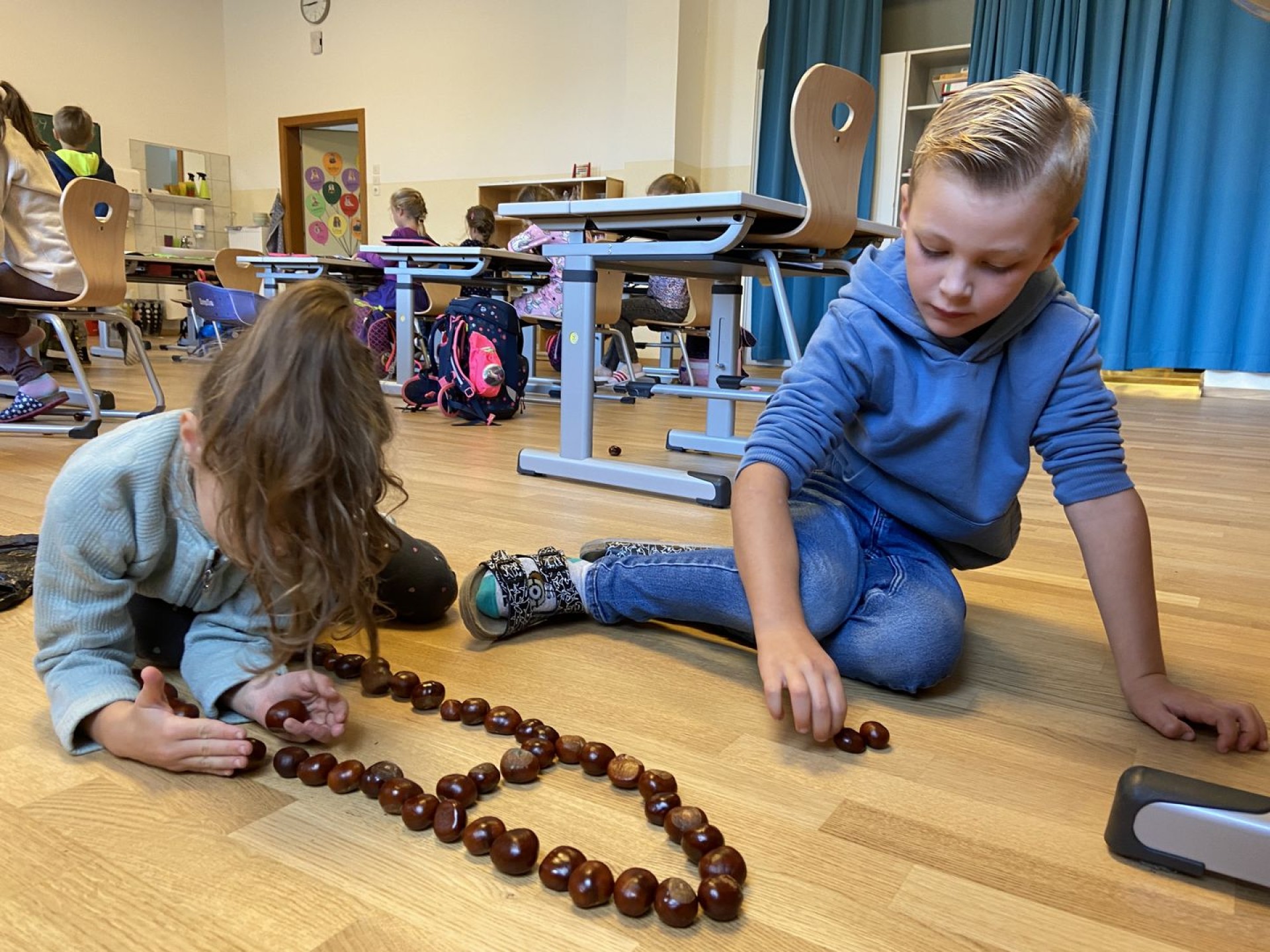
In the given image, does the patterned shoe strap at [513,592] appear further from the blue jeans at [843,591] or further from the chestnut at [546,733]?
the chestnut at [546,733]

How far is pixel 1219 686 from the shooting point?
3.53ft

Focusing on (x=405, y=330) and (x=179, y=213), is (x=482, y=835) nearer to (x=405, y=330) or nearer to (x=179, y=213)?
(x=405, y=330)

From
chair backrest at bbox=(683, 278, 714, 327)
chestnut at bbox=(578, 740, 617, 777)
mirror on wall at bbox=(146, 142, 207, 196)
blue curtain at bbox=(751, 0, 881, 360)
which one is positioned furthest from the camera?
mirror on wall at bbox=(146, 142, 207, 196)

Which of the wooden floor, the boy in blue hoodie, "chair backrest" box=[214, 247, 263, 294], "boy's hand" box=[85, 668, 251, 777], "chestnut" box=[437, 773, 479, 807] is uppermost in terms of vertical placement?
"chair backrest" box=[214, 247, 263, 294]

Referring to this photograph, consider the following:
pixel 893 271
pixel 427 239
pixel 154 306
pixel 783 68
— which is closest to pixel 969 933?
pixel 893 271

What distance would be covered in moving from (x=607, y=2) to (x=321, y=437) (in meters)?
7.07

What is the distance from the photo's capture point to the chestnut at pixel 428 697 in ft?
3.09

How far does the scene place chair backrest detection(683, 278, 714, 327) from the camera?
4250 mm

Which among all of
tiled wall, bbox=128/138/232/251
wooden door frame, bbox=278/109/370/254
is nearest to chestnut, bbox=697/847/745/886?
wooden door frame, bbox=278/109/370/254

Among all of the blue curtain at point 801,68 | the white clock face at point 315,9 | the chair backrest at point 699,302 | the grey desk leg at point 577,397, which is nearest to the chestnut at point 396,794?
the grey desk leg at point 577,397

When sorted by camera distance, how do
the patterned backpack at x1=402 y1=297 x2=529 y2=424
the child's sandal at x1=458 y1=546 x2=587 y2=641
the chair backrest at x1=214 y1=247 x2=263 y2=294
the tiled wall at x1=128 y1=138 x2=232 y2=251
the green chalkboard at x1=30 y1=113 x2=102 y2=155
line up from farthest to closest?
the tiled wall at x1=128 y1=138 x2=232 y2=251 < the green chalkboard at x1=30 y1=113 x2=102 y2=155 < the chair backrest at x1=214 y1=247 x2=263 y2=294 < the patterned backpack at x1=402 y1=297 x2=529 y2=424 < the child's sandal at x1=458 y1=546 x2=587 y2=641

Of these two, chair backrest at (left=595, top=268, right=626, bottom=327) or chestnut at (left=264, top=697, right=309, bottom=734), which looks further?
chair backrest at (left=595, top=268, right=626, bottom=327)

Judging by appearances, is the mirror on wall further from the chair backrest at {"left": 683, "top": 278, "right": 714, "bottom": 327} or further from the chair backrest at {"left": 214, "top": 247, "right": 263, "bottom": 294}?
the chair backrest at {"left": 683, "top": 278, "right": 714, "bottom": 327}

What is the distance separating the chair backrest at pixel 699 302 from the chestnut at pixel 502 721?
11.4ft
